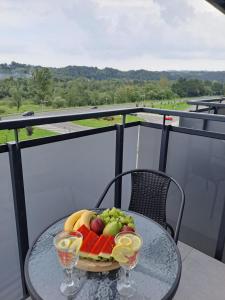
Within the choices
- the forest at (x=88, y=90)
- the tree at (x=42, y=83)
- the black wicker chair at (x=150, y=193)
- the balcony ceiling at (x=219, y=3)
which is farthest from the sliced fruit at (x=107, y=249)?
the tree at (x=42, y=83)

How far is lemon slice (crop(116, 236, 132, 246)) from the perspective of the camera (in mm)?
895

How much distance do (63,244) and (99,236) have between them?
192mm

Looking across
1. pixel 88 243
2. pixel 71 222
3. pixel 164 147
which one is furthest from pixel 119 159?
pixel 88 243

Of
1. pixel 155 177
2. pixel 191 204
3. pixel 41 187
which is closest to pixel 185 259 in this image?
pixel 191 204

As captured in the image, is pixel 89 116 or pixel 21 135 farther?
pixel 89 116

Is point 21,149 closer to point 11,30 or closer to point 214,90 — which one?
point 214,90

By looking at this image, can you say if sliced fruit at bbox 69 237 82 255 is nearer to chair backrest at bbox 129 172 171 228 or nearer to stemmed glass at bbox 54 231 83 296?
stemmed glass at bbox 54 231 83 296

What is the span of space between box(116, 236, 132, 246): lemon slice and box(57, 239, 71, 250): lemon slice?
19 cm

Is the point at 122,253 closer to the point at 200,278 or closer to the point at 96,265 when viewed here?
the point at 96,265

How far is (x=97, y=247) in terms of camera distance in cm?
96

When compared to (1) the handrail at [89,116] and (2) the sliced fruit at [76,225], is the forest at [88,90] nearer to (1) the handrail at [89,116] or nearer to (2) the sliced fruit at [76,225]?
(1) the handrail at [89,116]

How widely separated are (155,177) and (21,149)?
3.35 ft

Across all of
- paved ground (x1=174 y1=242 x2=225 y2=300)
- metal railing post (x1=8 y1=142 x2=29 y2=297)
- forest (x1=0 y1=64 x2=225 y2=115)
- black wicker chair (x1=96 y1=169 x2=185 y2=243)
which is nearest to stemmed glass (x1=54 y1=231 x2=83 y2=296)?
metal railing post (x1=8 y1=142 x2=29 y2=297)

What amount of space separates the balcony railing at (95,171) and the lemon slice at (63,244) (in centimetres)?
64
